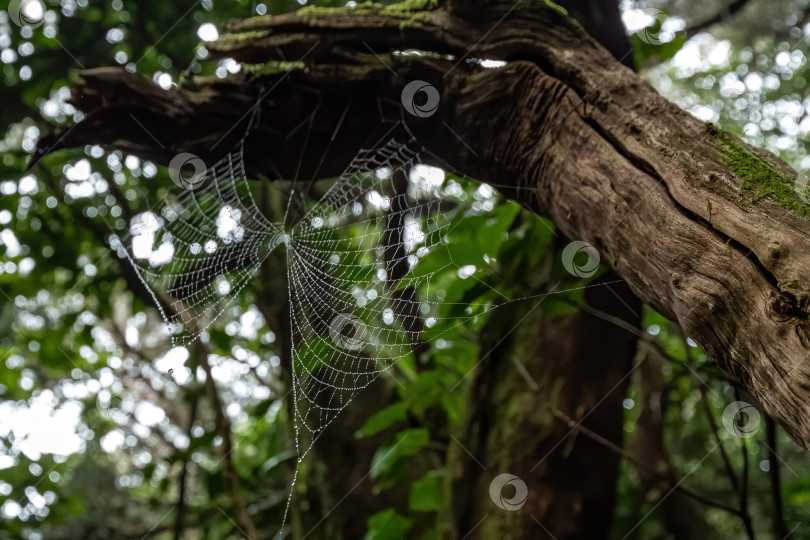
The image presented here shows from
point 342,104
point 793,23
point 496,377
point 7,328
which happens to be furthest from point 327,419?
point 793,23

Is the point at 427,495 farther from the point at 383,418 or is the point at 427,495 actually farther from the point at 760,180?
the point at 760,180

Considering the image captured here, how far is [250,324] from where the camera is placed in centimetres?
248

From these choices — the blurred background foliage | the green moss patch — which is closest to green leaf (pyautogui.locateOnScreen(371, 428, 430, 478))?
the blurred background foliage

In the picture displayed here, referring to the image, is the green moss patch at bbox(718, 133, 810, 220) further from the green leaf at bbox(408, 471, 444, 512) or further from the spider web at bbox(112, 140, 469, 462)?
the green leaf at bbox(408, 471, 444, 512)

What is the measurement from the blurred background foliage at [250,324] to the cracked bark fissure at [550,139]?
165mm

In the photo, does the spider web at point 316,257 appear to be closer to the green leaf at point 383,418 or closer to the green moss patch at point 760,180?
the green leaf at point 383,418

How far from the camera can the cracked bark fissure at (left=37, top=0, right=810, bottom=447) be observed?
0.65 meters

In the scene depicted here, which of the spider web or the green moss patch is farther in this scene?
the spider web

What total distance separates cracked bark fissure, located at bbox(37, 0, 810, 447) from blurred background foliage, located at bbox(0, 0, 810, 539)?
16 cm

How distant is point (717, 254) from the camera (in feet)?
2.29

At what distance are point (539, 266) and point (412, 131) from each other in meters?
0.45

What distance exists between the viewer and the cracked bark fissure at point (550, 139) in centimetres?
65

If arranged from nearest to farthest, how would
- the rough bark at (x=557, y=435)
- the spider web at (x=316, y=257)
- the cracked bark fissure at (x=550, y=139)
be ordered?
the cracked bark fissure at (x=550, y=139) → the spider web at (x=316, y=257) → the rough bark at (x=557, y=435)

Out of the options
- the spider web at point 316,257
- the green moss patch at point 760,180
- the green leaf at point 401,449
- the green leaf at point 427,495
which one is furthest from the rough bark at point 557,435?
the green moss patch at point 760,180
